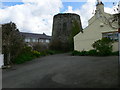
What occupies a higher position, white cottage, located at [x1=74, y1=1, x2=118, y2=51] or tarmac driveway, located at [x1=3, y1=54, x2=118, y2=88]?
white cottage, located at [x1=74, y1=1, x2=118, y2=51]

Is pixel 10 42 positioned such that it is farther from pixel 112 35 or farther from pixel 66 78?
pixel 112 35

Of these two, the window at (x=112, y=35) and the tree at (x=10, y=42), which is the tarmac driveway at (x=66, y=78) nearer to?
the tree at (x=10, y=42)

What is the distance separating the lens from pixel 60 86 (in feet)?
13.2

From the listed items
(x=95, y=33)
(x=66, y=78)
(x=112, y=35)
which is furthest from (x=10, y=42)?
(x=112, y=35)

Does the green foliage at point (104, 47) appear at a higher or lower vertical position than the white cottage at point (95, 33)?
lower

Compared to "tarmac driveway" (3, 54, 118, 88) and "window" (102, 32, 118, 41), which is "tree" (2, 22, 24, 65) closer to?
"tarmac driveway" (3, 54, 118, 88)

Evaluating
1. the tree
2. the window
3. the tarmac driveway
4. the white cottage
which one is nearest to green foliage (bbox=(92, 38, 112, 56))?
the window

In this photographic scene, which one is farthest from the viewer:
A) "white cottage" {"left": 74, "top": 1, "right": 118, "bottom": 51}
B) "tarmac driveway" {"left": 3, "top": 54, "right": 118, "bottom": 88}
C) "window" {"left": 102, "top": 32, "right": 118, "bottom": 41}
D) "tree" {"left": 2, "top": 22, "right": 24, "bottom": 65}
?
"white cottage" {"left": 74, "top": 1, "right": 118, "bottom": 51}

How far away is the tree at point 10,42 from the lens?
898 cm

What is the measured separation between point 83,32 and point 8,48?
10.9m

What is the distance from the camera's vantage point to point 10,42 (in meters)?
9.11

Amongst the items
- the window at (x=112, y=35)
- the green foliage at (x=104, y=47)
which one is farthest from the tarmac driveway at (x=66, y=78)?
the window at (x=112, y=35)

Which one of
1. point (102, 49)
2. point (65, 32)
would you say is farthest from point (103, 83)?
point (65, 32)

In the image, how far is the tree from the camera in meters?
8.98
